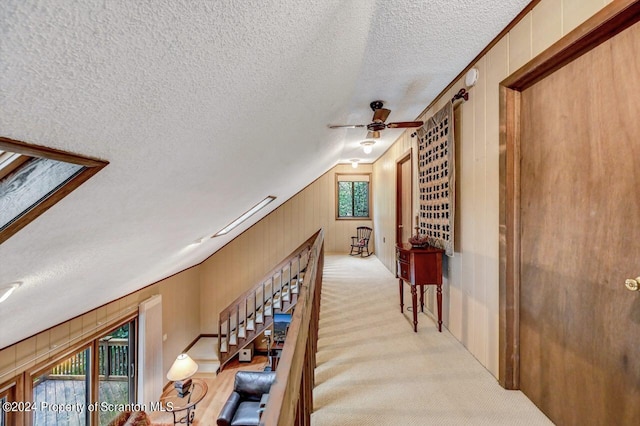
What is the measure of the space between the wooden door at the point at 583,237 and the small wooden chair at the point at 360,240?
5.41m

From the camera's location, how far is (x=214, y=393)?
521cm

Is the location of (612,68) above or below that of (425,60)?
below

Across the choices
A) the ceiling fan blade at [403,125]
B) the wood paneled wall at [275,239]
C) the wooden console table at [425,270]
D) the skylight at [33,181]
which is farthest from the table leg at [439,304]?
the wood paneled wall at [275,239]

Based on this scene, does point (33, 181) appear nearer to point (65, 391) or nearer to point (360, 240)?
point (65, 391)

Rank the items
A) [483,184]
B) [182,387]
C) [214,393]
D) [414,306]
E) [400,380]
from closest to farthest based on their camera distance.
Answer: [400,380]
[483,184]
[414,306]
[182,387]
[214,393]

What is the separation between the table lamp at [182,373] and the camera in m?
4.16

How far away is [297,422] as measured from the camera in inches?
42.2

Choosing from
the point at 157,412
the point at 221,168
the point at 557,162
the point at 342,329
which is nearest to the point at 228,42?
the point at 221,168

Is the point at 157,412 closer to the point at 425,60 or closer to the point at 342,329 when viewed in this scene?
the point at 342,329

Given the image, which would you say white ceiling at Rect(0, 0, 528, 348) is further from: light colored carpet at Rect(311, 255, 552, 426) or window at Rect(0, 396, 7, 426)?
light colored carpet at Rect(311, 255, 552, 426)

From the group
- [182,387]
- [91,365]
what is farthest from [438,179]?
[91,365]

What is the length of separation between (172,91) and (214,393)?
5.94 m

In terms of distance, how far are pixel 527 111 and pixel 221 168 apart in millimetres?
1848

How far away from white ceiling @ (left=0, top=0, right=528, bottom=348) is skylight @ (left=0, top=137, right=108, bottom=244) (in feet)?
0.15
